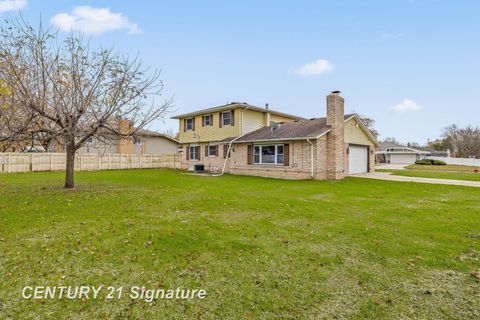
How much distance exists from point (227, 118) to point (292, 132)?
19.0ft

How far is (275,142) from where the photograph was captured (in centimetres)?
1772

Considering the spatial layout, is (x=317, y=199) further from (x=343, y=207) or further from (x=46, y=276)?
(x=46, y=276)

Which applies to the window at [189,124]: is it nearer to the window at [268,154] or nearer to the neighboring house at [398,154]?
the window at [268,154]

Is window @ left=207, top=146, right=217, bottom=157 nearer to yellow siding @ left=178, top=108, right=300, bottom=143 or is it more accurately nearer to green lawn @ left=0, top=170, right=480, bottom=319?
yellow siding @ left=178, top=108, right=300, bottom=143

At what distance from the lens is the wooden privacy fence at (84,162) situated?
19.5 m

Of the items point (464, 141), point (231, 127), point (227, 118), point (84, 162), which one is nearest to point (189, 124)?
point (227, 118)

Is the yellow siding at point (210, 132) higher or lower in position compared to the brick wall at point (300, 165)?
higher

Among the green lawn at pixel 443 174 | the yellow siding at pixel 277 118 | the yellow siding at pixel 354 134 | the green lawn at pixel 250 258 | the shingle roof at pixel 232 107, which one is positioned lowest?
the green lawn at pixel 250 258

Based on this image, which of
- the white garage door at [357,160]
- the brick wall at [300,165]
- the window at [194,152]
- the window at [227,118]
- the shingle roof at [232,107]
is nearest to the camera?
the brick wall at [300,165]

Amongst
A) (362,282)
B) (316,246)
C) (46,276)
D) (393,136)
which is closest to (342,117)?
(316,246)

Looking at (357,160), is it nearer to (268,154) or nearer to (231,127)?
(268,154)

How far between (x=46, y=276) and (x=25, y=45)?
872 centimetres

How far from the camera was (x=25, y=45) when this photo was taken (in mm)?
9000

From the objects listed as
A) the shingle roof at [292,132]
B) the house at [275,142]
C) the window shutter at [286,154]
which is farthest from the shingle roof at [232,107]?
the window shutter at [286,154]
